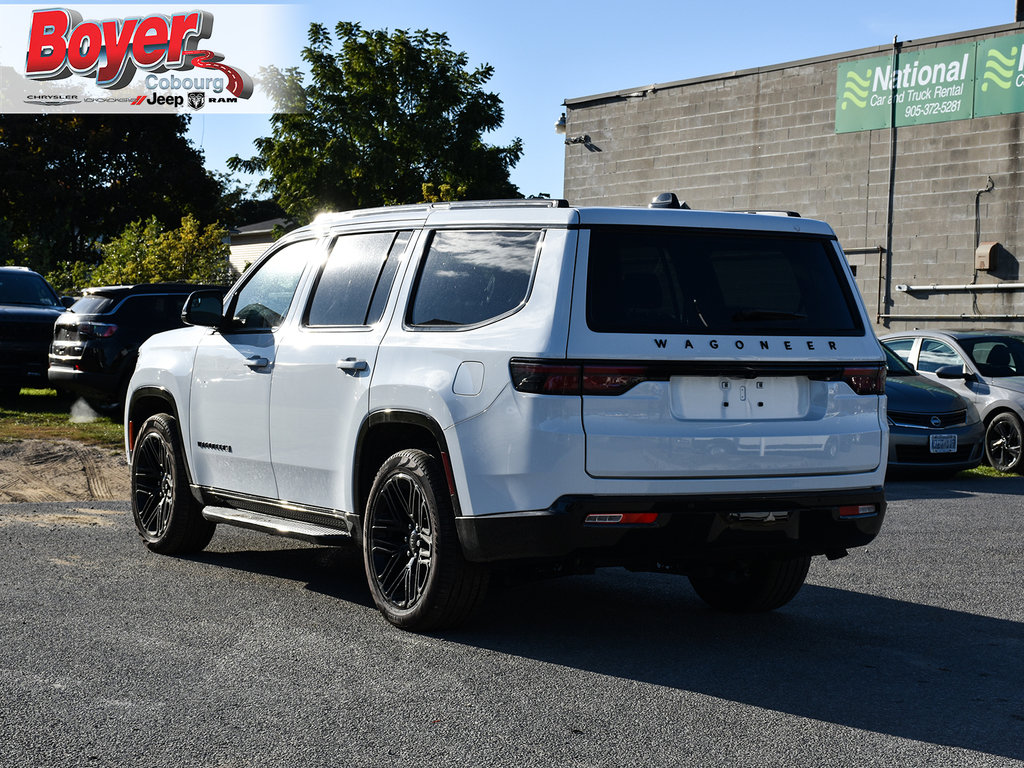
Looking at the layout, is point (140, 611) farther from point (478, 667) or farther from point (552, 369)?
point (552, 369)

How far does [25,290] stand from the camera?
2008 cm

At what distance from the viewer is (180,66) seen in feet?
144

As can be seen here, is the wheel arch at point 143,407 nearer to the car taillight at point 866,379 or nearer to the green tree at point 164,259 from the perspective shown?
the car taillight at point 866,379

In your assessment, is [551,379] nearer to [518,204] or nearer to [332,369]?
[518,204]

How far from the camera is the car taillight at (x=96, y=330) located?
55.1 ft

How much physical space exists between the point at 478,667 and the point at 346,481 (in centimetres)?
138

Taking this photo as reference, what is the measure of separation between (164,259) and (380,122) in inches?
583

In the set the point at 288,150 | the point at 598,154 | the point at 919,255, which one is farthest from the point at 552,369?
the point at 288,150

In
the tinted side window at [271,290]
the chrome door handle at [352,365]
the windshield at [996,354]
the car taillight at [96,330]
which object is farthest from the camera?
the car taillight at [96,330]

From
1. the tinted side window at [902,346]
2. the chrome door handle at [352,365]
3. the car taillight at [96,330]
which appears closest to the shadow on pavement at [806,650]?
the chrome door handle at [352,365]

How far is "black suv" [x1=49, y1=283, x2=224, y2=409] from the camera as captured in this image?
54.8 feet

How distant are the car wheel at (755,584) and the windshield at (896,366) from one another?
8346 millimetres

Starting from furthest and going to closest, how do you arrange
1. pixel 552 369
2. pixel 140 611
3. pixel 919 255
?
pixel 919 255 < pixel 140 611 < pixel 552 369

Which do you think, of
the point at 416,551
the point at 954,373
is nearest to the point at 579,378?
the point at 416,551
